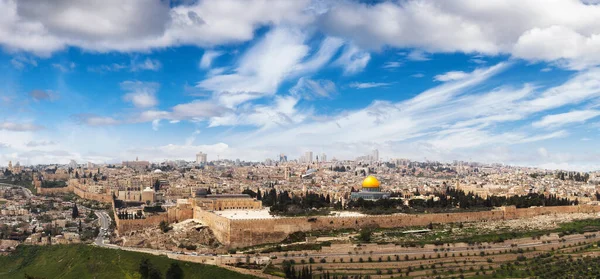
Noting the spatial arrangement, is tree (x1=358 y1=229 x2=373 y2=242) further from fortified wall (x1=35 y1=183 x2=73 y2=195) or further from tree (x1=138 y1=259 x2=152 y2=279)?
fortified wall (x1=35 y1=183 x2=73 y2=195)

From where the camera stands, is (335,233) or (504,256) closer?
(504,256)

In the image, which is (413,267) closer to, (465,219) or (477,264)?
(477,264)

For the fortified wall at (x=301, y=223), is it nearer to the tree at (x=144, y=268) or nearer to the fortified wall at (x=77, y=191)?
the tree at (x=144, y=268)

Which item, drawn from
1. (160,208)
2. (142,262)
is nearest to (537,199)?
(160,208)

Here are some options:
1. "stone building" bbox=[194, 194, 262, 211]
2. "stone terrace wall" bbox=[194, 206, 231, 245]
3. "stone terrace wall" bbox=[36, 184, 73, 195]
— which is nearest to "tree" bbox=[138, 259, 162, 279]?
"stone terrace wall" bbox=[194, 206, 231, 245]

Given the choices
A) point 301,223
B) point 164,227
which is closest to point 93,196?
point 164,227

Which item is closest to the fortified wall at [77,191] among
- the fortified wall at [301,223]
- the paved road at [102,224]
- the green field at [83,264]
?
the paved road at [102,224]
